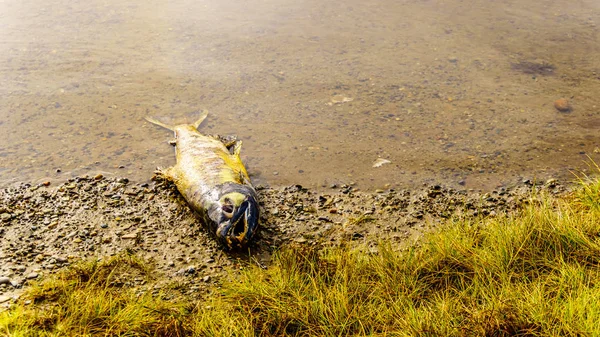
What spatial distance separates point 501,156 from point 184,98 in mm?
3641

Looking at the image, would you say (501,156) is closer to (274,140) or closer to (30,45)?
(274,140)

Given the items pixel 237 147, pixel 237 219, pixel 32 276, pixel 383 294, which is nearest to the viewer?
pixel 383 294

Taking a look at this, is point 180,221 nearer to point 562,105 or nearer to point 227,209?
point 227,209

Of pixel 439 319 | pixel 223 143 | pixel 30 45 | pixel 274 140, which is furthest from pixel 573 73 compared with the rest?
pixel 30 45

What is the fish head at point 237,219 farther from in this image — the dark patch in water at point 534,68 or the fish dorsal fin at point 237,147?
the dark patch in water at point 534,68

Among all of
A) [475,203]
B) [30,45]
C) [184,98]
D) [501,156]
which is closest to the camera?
[475,203]

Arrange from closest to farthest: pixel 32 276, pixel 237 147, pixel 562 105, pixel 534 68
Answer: pixel 32 276 < pixel 237 147 < pixel 562 105 < pixel 534 68

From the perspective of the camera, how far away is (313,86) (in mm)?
6914

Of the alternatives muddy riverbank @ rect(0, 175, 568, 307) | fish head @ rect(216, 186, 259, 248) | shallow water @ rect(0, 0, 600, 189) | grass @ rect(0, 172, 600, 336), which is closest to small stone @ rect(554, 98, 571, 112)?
shallow water @ rect(0, 0, 600, 189)

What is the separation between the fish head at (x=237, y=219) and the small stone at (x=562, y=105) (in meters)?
3.98

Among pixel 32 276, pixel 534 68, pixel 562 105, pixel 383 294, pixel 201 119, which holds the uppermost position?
pixel 534 68

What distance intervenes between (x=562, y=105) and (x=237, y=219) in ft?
14.0

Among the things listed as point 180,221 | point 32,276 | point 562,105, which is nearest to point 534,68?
point 562,105

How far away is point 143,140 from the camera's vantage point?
19.4 feet
